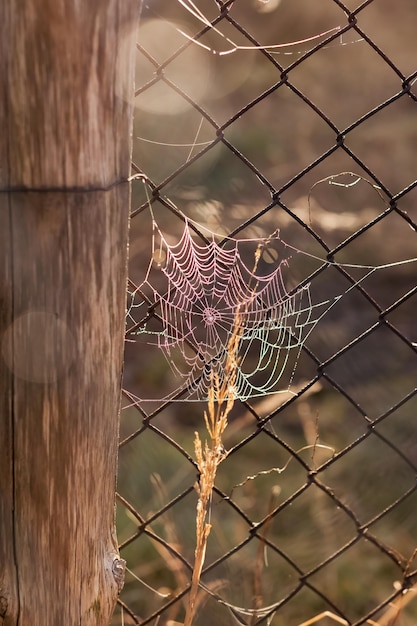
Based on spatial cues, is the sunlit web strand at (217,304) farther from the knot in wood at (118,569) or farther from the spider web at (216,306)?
the knot in wood at (118,569)

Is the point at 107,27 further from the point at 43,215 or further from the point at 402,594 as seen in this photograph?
the point at 402,594

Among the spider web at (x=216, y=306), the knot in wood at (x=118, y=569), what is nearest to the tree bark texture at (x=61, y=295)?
the knot in wood at (x=118, y=569)

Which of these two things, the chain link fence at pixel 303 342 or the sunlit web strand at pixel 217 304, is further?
the chain link fence at pixel 303 342

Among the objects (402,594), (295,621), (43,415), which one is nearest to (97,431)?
→ (43,415)

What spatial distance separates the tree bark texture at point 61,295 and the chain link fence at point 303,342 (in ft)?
0.58

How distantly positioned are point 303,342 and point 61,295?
1.60 feet

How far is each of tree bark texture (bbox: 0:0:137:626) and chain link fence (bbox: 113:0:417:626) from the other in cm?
18

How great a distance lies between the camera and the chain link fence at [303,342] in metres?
1.28

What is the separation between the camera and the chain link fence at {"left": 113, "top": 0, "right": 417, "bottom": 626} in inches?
50.3

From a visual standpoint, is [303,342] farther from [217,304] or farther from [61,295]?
[61,295]

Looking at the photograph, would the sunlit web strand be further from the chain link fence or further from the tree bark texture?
the tree bark texture

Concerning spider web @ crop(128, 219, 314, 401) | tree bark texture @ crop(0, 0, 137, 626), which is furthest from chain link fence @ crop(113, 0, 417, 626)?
tree bark texture @ crop(0, 0, 137, 626)

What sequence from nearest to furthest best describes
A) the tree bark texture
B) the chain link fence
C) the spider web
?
1. the tree bark texture
2. the spider web
3. the chain link fence

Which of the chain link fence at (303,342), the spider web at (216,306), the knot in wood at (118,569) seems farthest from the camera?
the chain link fence at (303,342)
